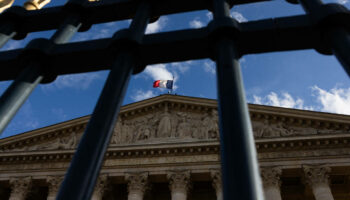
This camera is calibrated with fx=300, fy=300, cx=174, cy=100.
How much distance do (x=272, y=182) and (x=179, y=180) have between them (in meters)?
5.48

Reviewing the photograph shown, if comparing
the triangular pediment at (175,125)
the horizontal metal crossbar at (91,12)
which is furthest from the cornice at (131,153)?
the horizontal metal crossbar at (91,12)

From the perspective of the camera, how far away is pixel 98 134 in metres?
2.61

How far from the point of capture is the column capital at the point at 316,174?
17062 millimetres

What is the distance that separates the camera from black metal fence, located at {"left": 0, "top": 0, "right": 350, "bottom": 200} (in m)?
2.35

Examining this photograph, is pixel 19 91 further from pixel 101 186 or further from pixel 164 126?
pixel 164 126

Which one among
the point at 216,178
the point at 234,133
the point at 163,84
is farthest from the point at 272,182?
the point at 234,133

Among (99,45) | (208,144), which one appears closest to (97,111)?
(99,45)

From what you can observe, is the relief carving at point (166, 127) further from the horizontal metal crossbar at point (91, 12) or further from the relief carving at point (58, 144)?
the horizontal metal crossbar at point (91, 12)

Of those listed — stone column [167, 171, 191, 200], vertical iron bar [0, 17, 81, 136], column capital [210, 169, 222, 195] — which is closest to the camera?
vertical iron bar [0, 17, 81, 136]

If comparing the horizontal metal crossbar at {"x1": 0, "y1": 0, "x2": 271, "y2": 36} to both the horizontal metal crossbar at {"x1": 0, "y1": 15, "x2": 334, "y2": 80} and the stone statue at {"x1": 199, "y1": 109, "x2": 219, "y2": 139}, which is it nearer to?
the horizontal metal crossbar at {"x1": 0, "y1": 15, "x2": 334, "y2": 80}

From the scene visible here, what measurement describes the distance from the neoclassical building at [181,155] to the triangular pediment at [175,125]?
0.21 feet

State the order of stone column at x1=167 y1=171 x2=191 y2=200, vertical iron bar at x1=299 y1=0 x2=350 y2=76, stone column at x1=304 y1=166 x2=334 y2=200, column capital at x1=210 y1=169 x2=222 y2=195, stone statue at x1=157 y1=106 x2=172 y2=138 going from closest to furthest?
1. vertical iron bar at x1=299 y1=0 x2=350 y2=76
2. stone column at x1=304 y1=166 x2=334 y2=200
3. stone column at x1=167 y1=171 x2=191 y2=200
4. column capital at x1=210 y1=169 x2=222 y2=195
5. stone statue at x1=157 y1=106 x2=172 y2=138

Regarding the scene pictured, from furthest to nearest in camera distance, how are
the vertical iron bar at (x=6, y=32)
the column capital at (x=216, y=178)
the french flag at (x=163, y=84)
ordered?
1. the french flag at (x=163, y=84)
2. the column capital at (x=216, y=178)
3. the vertical iron bar at (x=6, y=32)

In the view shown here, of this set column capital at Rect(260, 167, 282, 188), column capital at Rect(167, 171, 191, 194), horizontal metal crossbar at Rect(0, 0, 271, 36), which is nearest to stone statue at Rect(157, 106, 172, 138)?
column capital at Rect(167, 171, 191, 194)
